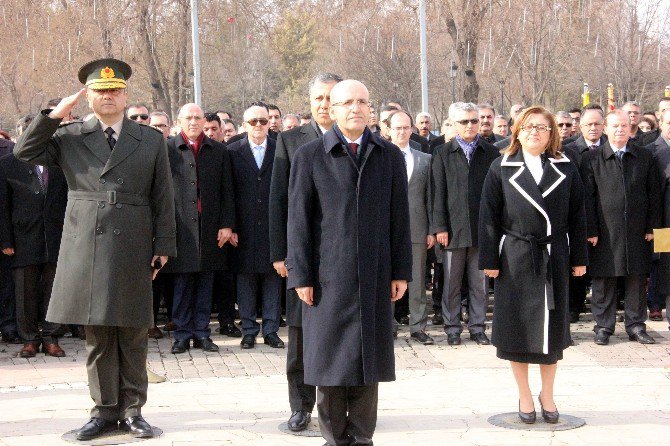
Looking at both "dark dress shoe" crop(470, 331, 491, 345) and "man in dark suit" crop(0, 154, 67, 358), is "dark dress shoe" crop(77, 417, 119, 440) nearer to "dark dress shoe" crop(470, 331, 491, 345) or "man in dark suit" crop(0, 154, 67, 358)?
"man in dark suit" crop(0, 154, 67, 358)

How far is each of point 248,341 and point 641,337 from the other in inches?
149

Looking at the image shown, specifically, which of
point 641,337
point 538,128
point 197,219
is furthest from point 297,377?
point 641,337

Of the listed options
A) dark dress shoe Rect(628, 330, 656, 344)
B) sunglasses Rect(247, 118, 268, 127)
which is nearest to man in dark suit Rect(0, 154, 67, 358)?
sunglasses Rect(247, 118, 268, 127)

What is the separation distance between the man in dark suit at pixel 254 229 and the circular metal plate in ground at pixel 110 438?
335cm

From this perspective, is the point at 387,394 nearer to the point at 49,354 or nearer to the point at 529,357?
the point at 529,357

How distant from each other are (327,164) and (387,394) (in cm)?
267

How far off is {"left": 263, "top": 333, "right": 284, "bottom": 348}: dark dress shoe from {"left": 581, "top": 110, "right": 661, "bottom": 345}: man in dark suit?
303cm

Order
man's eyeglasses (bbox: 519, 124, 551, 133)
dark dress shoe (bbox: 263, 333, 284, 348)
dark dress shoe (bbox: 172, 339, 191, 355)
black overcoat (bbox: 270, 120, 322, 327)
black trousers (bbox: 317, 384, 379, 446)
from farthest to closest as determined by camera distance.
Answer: dark dress shoe (bbox: 263, 333, 284, 348), dark dress shoe (bbox: 172, 339, 191, 355), man's eyeglasses (bbox: 519, 124, 551, 133), black overcoat (bbox: 270, 120, 322, 327), black trousers (bbox: 317, 384, 379, 446)

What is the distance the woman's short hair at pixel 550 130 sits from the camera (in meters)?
7.62

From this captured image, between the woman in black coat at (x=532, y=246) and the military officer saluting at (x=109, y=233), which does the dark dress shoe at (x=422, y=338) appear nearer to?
the woman in black coat at (x=532, y=246)

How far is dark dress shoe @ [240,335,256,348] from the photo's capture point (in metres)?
10.4

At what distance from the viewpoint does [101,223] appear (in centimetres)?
693

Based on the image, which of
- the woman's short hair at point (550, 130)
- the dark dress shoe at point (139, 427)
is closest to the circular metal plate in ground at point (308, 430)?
the dark dress shoe at point (139, 427)

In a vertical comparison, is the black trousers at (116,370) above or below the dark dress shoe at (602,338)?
above
